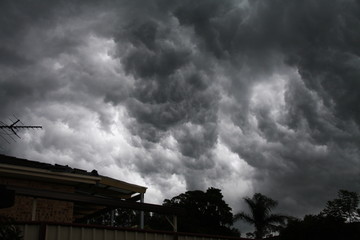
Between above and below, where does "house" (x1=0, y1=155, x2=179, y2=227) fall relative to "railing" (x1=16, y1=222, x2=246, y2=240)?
above

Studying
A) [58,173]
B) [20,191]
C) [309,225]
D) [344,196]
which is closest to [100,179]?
[58,173]

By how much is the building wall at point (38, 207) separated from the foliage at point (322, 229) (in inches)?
886

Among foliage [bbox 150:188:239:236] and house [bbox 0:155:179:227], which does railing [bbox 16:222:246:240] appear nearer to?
Result: house [bbox 0:155:179:227]

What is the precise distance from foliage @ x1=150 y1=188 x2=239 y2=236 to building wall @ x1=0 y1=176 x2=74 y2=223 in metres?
32.8

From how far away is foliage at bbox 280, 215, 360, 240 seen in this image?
2833 cm

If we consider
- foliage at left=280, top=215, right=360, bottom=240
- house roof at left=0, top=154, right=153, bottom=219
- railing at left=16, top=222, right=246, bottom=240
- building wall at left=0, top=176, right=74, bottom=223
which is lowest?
railing at left=16, top=222, right=246, bottom=240

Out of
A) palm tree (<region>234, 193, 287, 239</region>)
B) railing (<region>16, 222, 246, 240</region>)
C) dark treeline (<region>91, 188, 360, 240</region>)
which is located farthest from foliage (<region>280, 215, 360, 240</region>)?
railing (<region>16, 222, 246, 240</region>)

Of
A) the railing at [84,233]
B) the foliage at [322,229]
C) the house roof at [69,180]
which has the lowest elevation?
the railing at [84,233]

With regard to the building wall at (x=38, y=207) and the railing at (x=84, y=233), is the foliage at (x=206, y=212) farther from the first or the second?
the railing at (x=84, y=233)

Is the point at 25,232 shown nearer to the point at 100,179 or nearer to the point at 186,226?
the point at 100,179

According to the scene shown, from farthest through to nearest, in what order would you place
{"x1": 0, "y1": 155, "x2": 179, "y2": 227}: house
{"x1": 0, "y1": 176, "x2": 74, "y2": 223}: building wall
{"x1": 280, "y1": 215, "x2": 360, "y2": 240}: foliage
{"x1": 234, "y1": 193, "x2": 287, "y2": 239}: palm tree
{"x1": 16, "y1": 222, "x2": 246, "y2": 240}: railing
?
{"x1": 234, "y1": 193, "x2": 287, "y2": 239}: palm tree, {"x1": 280, "y1": 215, "x2": 360, "y2": 240}: foliage, {"x1": 0, "y1": 176, "x2": 74, "y2": 223}: building wall, {"x1": 0, "y1": 155, "x2": 179, "y2": 227}: house, {"x1": 16, "y1": 222, "x2": 246, "y2": 240}: railing

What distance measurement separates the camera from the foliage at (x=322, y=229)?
28328mm

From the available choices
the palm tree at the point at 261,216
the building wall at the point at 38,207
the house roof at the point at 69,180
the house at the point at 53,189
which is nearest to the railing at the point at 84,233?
the house at the point at 53,189

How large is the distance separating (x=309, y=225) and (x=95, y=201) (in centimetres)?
2416
